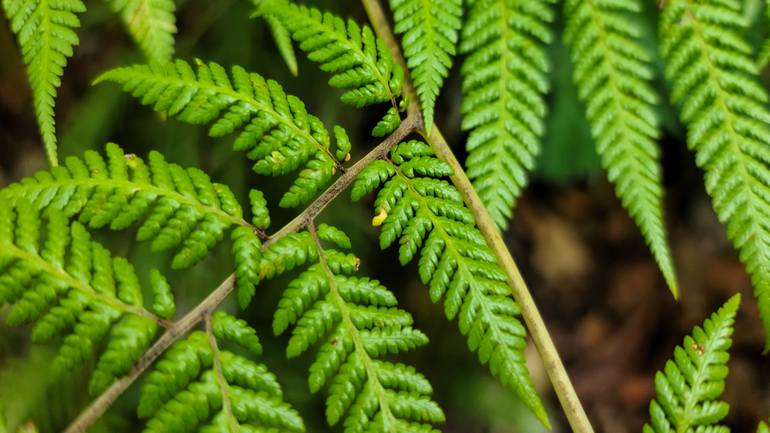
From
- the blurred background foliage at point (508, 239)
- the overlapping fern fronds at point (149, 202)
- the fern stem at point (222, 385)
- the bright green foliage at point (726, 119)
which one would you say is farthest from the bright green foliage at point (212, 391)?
the bright green foliage at point (726, 119)

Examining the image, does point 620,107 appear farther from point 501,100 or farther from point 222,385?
point 222,385

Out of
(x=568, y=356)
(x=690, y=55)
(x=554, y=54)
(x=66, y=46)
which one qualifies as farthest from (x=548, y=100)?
(x=66, y=46)

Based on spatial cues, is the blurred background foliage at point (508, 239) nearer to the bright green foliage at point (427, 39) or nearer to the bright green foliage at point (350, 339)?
the bright green foliage at point (350, 339)

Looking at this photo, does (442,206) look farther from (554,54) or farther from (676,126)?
(676,126)

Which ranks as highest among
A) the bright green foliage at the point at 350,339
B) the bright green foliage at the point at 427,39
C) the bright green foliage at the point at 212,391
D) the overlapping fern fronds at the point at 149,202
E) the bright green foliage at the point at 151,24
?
the bright green foliage at the point at 427,39

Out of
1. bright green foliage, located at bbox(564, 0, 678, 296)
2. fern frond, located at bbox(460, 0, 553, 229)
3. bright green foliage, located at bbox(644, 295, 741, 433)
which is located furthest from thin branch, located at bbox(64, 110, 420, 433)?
bright green foliage, located at bbox(644, 295, 741, 433)

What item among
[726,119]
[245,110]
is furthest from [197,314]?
[726,119]
